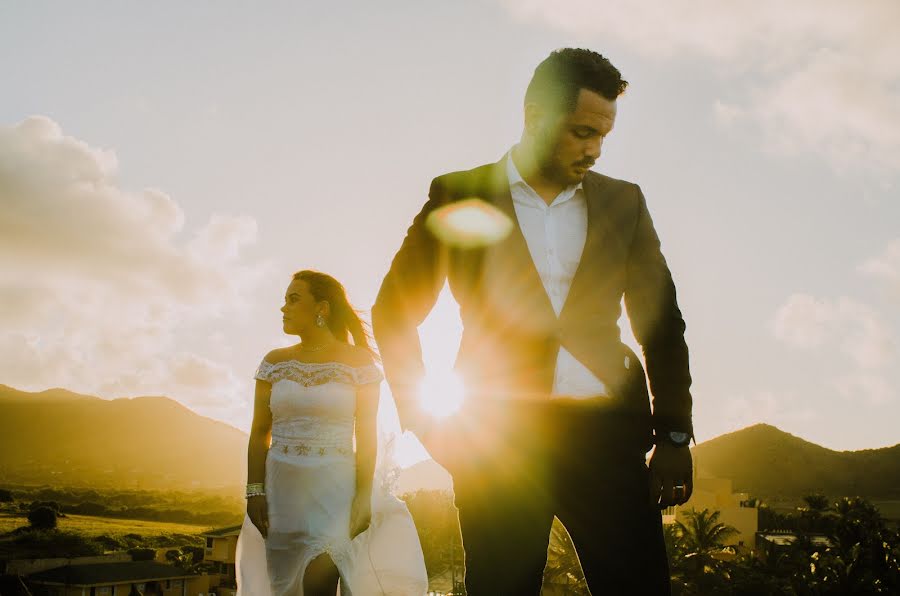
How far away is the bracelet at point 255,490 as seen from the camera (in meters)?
5.45

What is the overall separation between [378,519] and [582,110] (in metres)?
4.03

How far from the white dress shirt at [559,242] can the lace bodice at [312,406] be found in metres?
3.11

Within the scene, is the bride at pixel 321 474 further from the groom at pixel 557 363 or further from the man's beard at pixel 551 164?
the man's beard at pixel 551 164

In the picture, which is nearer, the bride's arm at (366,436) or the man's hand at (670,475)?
the man's hand at (670,475)

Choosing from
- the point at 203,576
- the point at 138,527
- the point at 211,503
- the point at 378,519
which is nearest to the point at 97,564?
the point at 203,576

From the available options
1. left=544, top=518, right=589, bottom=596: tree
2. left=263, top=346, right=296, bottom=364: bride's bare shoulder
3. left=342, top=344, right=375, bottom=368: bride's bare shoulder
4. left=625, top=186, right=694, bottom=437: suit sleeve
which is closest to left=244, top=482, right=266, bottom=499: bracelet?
left=263, top=346, right=296, bottom=364: bride's bare shoulder

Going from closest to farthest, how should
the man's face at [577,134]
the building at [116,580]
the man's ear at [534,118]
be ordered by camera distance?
the man's face at [577,134] < the man's ear at [534,118] < the building at [116,580]

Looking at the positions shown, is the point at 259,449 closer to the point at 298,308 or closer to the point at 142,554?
the point at 298,308

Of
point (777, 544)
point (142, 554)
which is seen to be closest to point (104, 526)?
point (142, 554)

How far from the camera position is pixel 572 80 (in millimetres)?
2797

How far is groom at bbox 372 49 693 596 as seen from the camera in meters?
2.58

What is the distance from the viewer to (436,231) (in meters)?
2.98

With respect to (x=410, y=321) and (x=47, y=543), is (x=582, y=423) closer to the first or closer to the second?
(x=410, y=321)

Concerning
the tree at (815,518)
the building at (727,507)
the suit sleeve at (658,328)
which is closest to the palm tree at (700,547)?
the building at (727,507)
